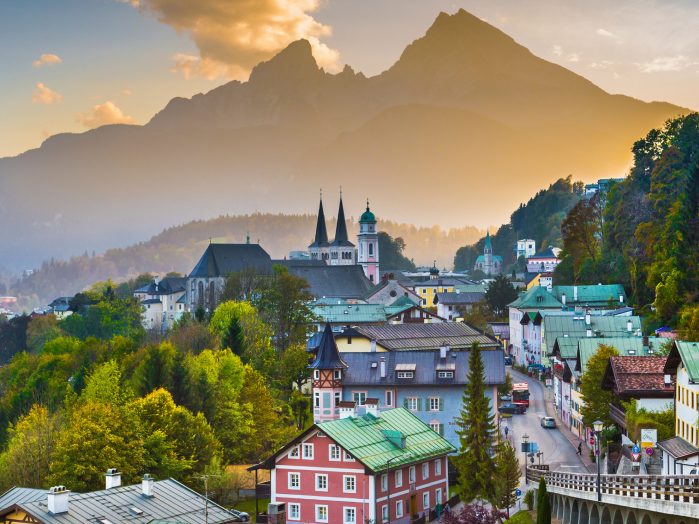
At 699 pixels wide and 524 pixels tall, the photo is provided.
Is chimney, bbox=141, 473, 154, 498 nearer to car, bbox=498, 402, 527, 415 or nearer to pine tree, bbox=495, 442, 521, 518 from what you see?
pine tree, bbox=495, 442, 521, 518

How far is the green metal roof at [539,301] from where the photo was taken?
131m

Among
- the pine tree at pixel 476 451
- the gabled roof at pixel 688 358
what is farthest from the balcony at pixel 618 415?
the gabled roof at pixel 688 358

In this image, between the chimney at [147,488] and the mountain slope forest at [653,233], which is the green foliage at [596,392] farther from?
the chimney at [147,488]

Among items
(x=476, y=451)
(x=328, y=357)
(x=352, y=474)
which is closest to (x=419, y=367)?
(x=328, y=357)

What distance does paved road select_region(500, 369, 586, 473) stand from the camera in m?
70.6

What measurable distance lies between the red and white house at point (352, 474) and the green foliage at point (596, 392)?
435 inches

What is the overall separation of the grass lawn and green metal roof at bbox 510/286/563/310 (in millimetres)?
73828

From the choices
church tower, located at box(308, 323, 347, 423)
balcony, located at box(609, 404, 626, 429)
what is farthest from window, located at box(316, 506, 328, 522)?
church tower, located at box(308, 323, 347, 423)

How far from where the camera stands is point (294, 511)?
62.9 metres

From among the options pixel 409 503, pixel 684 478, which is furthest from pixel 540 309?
pixel 684 478

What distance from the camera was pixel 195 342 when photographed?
106750mm

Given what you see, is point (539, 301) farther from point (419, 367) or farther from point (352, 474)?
point (352, 474)

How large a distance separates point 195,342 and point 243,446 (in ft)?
94.4

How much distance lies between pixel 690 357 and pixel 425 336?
Result: 1911 inches
